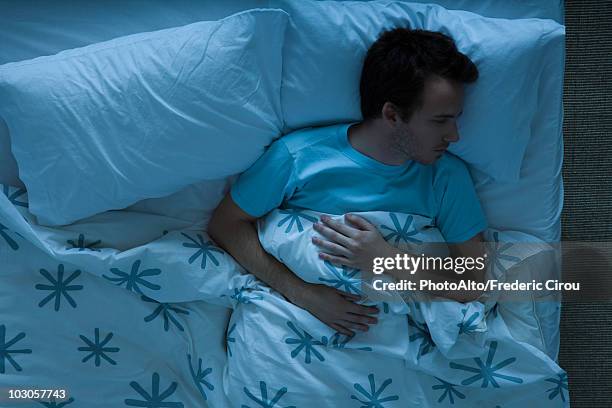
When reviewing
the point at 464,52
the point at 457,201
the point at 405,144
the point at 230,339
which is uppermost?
the point at 464,52

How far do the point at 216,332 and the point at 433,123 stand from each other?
0.53m

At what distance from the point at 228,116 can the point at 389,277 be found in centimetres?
39

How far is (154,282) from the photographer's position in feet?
3.72

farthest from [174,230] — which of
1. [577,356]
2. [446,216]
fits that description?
[577,356]

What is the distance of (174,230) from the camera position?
1.19 m

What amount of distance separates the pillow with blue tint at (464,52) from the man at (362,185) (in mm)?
36

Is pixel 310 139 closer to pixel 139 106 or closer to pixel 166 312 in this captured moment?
pixel 139 106

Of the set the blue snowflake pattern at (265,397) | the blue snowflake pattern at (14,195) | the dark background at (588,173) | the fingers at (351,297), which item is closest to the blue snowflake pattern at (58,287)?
the blue snowflake pattern at (14,195)

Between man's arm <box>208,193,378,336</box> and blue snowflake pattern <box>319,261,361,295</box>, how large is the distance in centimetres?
2

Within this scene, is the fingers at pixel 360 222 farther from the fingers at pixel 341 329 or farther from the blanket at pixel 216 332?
the fingers at pixel 341 329

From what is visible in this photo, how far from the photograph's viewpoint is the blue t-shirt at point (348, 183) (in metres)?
1.13

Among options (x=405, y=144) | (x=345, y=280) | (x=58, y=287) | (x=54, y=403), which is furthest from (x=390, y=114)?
(x=54, y=403)

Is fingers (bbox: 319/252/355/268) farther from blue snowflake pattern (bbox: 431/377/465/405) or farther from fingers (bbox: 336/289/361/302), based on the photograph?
blue snowflake pattern (bbox: 431/377/465/405)

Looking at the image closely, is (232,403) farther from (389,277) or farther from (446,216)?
(446,216)
